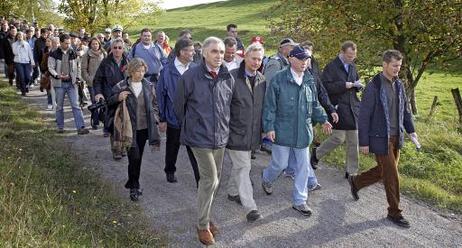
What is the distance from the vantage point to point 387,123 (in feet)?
20.2

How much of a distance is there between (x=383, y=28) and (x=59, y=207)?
9733mm

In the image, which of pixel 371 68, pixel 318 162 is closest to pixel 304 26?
pixel 371 68

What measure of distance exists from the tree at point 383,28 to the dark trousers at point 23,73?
807cm

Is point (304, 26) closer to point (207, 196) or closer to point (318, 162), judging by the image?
point (318, 162)

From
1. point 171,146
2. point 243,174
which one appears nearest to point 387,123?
point 243,174

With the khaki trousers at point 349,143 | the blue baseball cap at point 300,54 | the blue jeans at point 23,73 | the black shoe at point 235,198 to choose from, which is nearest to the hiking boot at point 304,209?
the black shoe at point 235,198

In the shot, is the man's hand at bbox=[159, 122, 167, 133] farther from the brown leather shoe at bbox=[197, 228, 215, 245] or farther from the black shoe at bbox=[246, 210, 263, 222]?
the brown leather shoe at bbox=[197, 228, 215, 245]

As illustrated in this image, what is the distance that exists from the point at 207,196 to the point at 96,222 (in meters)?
1.40

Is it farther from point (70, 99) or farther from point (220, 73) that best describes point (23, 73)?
point (220, 73)

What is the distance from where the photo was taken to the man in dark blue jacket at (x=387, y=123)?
615 centimetres

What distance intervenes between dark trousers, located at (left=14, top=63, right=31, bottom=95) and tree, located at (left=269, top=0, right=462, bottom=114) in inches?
318

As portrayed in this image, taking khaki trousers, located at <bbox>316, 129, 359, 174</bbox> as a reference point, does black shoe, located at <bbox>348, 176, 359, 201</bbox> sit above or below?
below

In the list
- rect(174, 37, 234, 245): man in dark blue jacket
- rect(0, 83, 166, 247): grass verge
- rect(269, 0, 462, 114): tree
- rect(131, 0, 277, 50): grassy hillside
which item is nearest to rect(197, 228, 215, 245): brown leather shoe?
rect(174, 37, 234, 245): man in dark blue jacket

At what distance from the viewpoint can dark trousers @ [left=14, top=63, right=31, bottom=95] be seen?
15414 millimetres
